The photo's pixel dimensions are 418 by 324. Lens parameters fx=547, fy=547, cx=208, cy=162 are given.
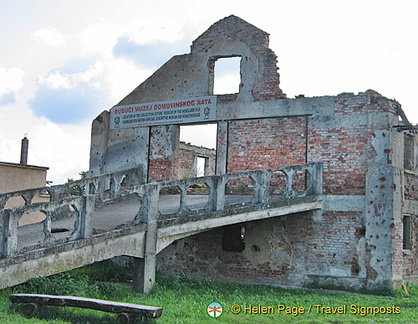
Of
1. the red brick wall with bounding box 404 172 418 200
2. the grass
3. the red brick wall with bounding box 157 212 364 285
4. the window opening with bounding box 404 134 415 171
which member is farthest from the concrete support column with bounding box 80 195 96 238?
the window opening with bounding box 404 134 415 171

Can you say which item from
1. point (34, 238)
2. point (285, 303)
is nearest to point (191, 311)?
point (285, 303)

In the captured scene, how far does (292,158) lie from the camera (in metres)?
14.6

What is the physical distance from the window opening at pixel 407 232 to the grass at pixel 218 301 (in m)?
1.90

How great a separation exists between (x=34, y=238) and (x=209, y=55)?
8.05m

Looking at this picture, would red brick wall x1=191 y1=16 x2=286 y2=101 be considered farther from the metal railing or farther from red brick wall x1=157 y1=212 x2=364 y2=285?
red brick wall x1=157 y1=212 x2=364 y2=285

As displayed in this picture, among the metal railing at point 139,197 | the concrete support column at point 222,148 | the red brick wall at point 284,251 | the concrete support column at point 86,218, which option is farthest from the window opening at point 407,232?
the concrete support column at point 86,218

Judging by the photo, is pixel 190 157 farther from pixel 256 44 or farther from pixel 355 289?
pixel 355 289

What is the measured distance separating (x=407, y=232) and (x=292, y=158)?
3.60 meters

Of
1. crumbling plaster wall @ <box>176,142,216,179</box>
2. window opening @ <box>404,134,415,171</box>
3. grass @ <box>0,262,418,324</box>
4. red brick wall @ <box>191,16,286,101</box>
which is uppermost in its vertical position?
red brick wall @ <box>191,16,286,101</box>

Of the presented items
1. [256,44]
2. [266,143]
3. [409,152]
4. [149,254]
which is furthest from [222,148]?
[149,254]

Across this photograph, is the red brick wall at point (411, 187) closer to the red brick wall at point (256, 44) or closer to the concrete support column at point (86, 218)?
the red brick wall at point (256, 44)

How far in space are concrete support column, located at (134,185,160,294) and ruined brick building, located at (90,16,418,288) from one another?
13.9 ft

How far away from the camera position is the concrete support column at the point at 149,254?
35.2 ft

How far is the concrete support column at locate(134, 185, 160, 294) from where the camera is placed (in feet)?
35.2
